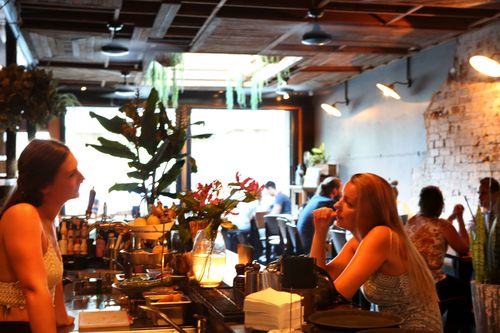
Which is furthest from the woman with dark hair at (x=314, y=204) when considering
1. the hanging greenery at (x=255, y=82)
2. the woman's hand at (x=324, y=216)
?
the woman's hand at (x=324, y=216)

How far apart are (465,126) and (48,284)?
5.77 metres

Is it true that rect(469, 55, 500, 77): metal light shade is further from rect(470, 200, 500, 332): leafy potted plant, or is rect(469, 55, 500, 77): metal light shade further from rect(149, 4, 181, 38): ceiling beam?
rect(149, 4, 181, 38): ceiling beam

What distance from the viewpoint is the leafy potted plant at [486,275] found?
4586 mm

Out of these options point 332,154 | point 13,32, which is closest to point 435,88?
point 332,154

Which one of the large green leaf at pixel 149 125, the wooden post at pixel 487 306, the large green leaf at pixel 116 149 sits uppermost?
the large green leaf at pixel 149 125

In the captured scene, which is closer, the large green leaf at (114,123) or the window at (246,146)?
the large green leaf at (114,123)

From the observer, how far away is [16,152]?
21.6 ft

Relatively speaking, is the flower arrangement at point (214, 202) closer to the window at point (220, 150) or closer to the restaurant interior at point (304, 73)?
the restaurant interior at point (304, 73)

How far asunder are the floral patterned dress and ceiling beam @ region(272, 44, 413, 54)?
3184mm

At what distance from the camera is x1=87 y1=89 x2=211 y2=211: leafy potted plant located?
4383 millimetres

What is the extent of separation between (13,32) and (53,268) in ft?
15.7

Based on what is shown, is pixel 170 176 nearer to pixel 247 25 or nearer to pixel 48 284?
pixel 48 284

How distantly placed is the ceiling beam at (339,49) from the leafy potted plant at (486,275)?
11.9 ft

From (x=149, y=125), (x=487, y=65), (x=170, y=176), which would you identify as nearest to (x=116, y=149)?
(x=149, y=125)
